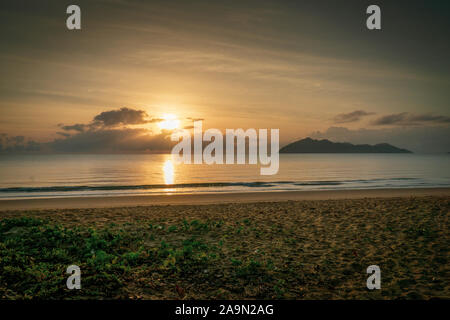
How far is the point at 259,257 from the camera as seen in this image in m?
8.16

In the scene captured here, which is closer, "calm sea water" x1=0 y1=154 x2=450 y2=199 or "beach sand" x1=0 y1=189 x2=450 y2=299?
"beach sand" x1=0 y1=189 x2=450 y2=299

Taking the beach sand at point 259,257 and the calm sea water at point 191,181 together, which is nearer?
the beach sand at point 259,257

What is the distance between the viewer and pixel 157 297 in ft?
19.4

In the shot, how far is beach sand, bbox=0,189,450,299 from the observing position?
616 centimetres

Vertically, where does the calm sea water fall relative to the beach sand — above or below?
below

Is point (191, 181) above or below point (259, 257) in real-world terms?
below

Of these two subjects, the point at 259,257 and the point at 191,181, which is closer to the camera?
the point at 259,257

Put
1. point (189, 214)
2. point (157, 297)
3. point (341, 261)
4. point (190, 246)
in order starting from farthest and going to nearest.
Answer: point (189, 214), point (190, 246), point (341, 261), point (157, 297)

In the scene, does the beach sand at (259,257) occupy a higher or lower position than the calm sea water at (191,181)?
higher

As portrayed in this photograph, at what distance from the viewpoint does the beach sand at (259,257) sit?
6160 millimetres
